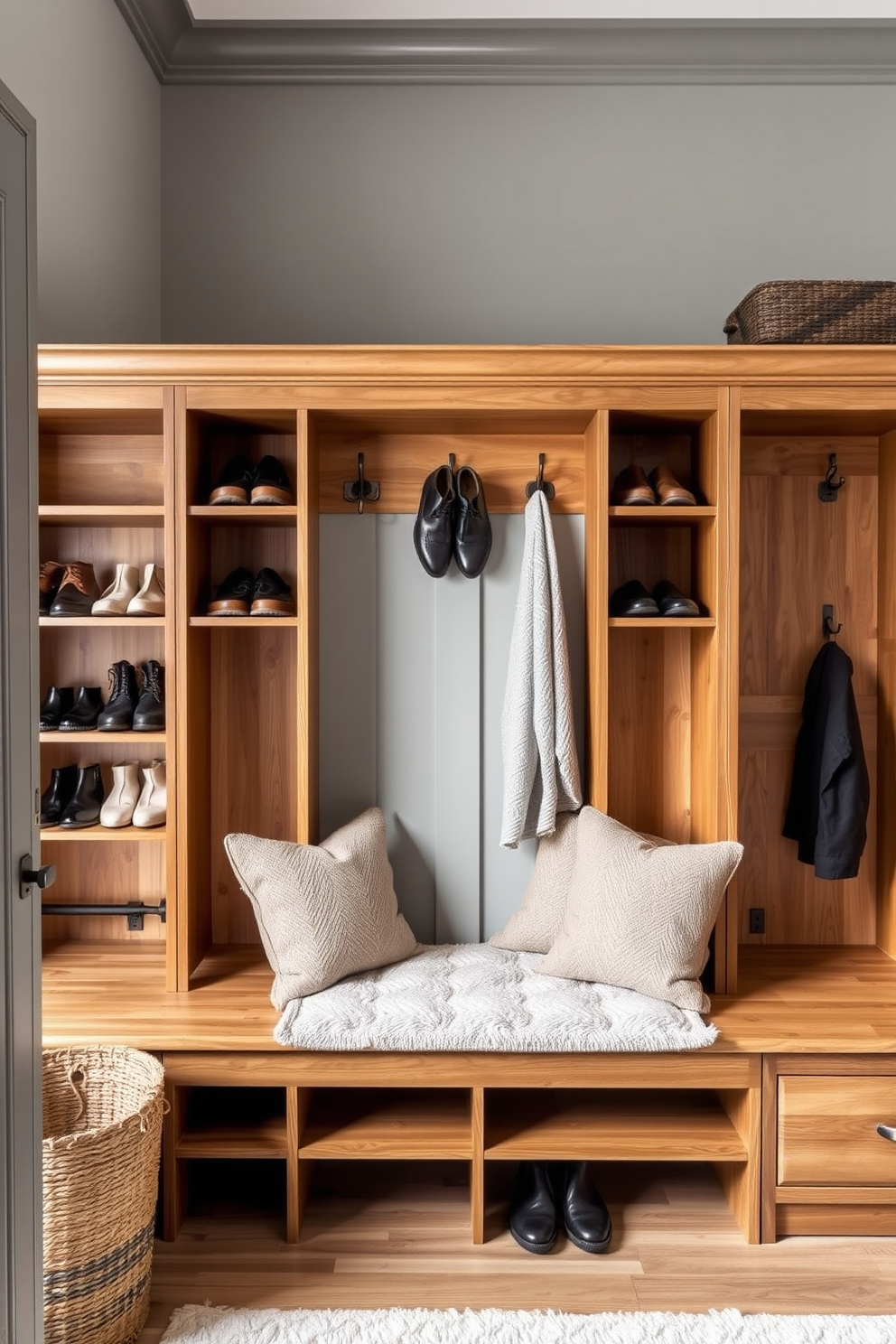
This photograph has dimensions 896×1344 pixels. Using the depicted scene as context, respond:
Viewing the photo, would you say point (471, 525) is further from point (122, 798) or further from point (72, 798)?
point (72, 798)

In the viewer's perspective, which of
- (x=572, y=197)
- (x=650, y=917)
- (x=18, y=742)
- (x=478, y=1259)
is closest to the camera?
(x=18, y=742)

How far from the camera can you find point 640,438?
2746 millimetres

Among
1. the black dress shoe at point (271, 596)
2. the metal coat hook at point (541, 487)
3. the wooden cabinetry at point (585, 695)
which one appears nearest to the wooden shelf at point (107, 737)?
the wooden cabinetry at point (585, 695)

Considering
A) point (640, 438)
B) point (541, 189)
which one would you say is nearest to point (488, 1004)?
point (640, 438)

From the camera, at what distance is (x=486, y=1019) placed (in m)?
2.16

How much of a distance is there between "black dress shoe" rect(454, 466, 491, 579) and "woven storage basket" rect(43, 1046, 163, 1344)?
4.89 ft

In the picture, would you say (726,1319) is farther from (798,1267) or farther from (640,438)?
(640,438)

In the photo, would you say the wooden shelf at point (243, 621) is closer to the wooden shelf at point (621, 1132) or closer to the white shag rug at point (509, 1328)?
the wooden shelf at point (621, 1132)

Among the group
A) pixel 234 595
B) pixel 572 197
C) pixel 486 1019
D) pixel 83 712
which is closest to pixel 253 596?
pixel 234 595

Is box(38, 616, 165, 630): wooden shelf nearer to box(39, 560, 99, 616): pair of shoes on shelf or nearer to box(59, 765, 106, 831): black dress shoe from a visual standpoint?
box(39, 560, 99, 616): pair of shoes on shelf

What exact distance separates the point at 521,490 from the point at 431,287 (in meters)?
0.72

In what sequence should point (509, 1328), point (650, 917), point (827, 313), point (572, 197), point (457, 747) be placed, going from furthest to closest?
point (572, 197), point (457, 747), point (827, 313), point (650, 917), point (509, 1328)

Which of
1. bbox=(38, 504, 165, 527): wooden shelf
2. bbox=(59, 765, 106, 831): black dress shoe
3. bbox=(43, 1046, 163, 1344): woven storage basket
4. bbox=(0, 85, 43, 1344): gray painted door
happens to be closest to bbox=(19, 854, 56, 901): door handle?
bbox=(0, 85, 43, 1344): gray painted door

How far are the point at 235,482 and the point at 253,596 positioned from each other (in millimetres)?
309
